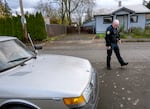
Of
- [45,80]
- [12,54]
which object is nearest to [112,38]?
[12,54]

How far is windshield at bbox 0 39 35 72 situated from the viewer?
4.00 meters

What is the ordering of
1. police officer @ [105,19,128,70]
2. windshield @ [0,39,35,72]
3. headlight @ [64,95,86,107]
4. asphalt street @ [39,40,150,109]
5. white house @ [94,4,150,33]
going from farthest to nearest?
white house @ [94,4,150,33] → police officer @ [105,19,128,70] → asphalt street @ [39,40,150,109] → windshield @ [0,39,35,72] → headlight @ [64,95,86,107]

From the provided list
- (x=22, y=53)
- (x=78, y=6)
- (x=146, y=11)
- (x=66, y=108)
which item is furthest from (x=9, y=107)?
(x=78, y=6)

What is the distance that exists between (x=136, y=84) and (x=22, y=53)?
3.19 metres

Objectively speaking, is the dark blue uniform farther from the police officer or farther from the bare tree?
the bare tree

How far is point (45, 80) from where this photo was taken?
3.34 meters

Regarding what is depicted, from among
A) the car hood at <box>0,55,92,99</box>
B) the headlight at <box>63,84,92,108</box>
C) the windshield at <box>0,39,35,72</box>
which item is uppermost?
the windshield at <box>0,39,35,72</box>

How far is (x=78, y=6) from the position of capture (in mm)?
44469

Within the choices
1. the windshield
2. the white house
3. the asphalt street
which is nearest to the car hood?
the windshield

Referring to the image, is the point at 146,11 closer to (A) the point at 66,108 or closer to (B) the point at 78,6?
(B) the point at 78,6

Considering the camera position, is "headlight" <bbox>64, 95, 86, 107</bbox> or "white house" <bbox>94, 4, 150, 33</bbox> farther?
"white house" <bbox>94, 4, 150, 33</bbox>

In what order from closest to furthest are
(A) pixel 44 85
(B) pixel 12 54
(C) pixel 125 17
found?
1. (A) pixel 44 85
2. (B) pixel 12 54
3. (C) pixel 125 17

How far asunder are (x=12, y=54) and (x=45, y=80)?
131cm

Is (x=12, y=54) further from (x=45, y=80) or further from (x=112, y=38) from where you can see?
(x=112, y=38)
